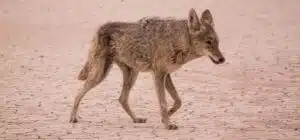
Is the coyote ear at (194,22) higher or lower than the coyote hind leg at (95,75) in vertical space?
higher

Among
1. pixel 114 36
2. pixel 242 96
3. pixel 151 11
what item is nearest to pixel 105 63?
pixel 114 36

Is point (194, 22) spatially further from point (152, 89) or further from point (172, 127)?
point (152, 89)

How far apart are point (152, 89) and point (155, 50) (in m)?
2.78

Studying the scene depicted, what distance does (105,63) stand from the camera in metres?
10.8

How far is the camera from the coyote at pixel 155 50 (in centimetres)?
1026

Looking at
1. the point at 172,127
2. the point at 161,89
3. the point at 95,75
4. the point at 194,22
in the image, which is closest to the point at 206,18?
the point at 194,22

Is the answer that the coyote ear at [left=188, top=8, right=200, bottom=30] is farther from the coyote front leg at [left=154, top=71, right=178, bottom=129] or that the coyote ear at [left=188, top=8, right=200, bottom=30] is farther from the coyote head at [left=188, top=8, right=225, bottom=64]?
the coyote front leg at [left=154, top=71, right=178, bottom=129]

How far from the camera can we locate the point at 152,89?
1320 cm

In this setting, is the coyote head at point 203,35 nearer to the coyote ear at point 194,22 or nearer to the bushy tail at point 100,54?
the coyote ear at point 194,22

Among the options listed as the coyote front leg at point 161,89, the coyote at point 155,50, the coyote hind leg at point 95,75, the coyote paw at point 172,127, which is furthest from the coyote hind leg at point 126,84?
the coyote paw at point 172,127

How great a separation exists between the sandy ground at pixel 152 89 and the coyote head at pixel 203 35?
0.97m

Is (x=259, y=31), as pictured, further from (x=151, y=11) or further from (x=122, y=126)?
(x=122, y=126)

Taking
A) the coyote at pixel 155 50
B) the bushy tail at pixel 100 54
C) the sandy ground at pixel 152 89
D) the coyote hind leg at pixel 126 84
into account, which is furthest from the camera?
the coyote hind leg at pixel 126 84

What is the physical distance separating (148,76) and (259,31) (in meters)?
6.62
